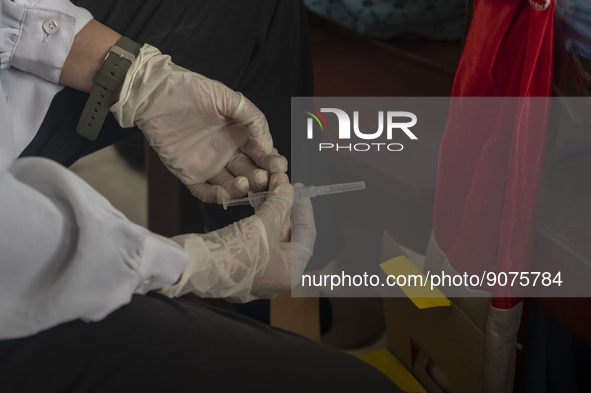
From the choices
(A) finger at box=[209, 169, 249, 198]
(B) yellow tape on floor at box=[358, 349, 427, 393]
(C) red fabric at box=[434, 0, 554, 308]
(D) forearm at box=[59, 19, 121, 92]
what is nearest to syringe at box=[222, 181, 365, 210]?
(A) finger at box=[209, 169, 249, 198]

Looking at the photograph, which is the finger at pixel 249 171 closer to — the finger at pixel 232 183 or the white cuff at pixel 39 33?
the finger at pixel 232 183

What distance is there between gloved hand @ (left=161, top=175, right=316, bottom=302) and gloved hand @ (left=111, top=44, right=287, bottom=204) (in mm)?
80

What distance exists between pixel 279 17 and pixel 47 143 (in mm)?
481

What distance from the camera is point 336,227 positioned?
53.5 inches

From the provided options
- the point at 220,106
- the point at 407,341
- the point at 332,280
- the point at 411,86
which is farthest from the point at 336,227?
the point at 220,106

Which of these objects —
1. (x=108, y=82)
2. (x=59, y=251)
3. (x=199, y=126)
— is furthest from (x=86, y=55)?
(x=59, y=251)

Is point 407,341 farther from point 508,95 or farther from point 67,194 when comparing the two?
point 67,194

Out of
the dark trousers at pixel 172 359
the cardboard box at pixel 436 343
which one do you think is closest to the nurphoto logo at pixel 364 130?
the cardboard box at pixel 436 343

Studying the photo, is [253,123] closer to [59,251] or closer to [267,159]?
[267,159]

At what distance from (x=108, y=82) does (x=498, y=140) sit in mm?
600

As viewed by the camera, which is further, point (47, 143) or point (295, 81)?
point (295, 81)

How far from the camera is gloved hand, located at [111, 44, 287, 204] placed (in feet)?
3.09

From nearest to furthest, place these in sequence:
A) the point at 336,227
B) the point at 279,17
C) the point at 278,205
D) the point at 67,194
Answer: the point at 67,194 → the point at 278,205 → the point at 279,17 → the point at 336,227

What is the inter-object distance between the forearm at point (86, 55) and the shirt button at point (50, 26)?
0.03 metres
